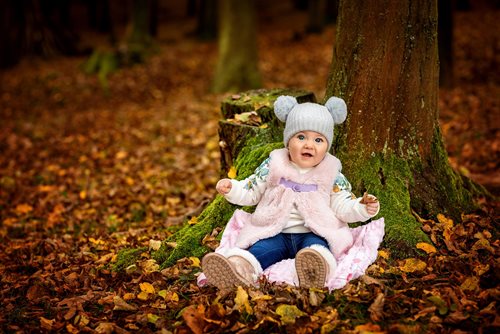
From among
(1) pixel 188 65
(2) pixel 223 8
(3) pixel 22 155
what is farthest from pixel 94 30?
(3) pixel 22 155

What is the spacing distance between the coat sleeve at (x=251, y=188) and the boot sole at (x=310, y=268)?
0.71 m

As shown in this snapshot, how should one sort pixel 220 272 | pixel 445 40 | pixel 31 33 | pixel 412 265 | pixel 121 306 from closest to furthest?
pixel 220 272, pixel 121 306, pixel 412 265, pixel 445 40, pixel 31 33

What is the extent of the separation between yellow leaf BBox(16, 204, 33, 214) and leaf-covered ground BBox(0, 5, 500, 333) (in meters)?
0.01

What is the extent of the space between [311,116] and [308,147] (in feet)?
0.71

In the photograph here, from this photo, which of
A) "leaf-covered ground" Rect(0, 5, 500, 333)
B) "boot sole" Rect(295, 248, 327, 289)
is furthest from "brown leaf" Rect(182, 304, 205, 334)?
"boot sole" Rect(295, 248, 327, 289)

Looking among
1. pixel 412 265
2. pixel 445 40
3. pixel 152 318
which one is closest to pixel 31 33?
pixel 445 40

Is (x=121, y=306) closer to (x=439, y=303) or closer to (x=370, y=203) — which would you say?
(x=370, y=203)

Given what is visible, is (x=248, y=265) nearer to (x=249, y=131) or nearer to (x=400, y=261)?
(x=400, y=261)

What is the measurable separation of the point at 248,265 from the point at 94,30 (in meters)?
27.3

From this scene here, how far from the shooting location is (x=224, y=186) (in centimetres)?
381

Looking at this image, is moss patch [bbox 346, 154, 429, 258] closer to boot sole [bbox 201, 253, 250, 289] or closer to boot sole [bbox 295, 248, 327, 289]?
boot sole [bbox 295, 248, 327, 289]

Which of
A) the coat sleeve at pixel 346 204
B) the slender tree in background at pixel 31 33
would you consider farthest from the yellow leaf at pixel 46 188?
the slender tree in background at pixel 31 33

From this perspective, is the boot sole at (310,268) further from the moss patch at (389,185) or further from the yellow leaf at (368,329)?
the moss patch at (389,185)

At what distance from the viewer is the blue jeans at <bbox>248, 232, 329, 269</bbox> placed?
3693 mm
